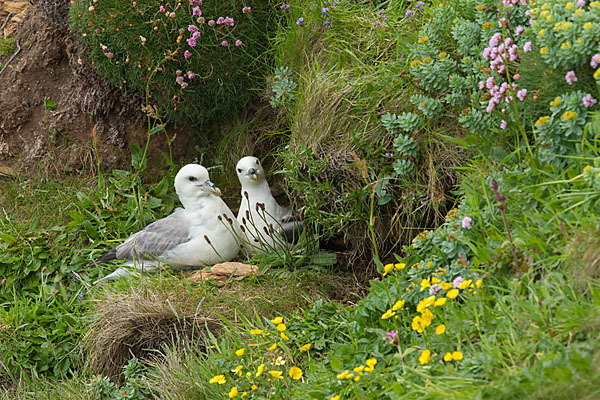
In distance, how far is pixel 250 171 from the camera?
454cm

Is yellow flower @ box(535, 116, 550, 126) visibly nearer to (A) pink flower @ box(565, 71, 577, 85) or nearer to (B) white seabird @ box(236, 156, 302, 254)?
(A) pink flower @ box(565, 71, 577, 85)

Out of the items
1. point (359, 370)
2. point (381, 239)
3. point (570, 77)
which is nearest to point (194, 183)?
point (381, 239)

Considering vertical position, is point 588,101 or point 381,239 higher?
point 588,101

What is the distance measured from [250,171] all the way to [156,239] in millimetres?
751

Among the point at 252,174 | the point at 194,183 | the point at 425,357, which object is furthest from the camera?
the point at 194,183

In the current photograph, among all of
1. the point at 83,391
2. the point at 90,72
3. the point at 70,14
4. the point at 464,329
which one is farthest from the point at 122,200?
the point at 464,329

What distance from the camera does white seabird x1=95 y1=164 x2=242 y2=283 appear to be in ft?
14.8

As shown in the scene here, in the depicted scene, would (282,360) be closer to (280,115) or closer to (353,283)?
(353,283)

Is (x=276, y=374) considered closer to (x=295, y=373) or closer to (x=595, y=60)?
(x=295, y=373)

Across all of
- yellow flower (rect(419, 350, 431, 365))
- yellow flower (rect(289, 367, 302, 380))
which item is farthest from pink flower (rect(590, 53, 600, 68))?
yellow flower (rect(289, 367, 302, 380))

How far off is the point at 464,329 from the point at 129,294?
7.16ft

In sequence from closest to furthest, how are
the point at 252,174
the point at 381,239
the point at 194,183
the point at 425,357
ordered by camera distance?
the point at 425,357
the point at 381,239
the point at 252,174
the point at 194,183

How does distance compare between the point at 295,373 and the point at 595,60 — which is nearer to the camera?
the point at 595,60

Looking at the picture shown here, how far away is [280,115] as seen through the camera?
4910 millimetres
